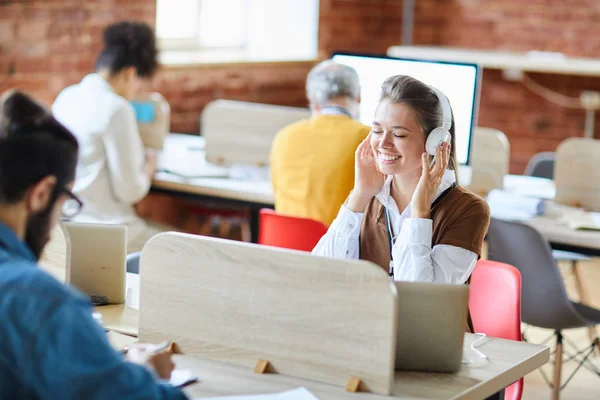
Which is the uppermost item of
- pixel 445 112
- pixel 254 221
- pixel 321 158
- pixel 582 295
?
pixel 445 112

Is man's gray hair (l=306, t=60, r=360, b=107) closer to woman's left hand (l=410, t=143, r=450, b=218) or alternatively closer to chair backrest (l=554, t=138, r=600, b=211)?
chair backrest (l=554, t=138, r=600, b=211)

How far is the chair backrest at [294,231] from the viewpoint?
3.04 m

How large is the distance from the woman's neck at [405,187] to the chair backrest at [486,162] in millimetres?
1609

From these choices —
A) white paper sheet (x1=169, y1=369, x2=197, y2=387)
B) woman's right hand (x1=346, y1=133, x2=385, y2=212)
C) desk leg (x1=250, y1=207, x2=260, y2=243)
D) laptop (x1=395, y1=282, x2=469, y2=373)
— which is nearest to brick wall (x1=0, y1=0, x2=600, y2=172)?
desk leg (x1=250, y1=207, x2=260, y2=243)

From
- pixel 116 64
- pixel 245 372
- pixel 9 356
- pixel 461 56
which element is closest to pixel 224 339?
pixel 245 372

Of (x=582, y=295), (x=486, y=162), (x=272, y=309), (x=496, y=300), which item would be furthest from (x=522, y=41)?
(x=272, y=309)

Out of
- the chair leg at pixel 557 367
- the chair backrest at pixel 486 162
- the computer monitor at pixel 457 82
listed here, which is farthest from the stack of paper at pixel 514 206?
the chair leg at pixel 557 367

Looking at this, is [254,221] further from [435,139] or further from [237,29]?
[237,29]

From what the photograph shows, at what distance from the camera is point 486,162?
4.04 m

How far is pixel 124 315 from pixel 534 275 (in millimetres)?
1607

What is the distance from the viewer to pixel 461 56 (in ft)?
21.0

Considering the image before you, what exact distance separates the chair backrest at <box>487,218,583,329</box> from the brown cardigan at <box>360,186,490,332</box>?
0.97 metres

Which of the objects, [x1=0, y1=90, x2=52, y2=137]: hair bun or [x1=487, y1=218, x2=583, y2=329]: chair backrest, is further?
[x1=487, y1=218, x2=583, y2=329]: chair backrest

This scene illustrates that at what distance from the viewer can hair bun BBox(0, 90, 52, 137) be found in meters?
1.33
